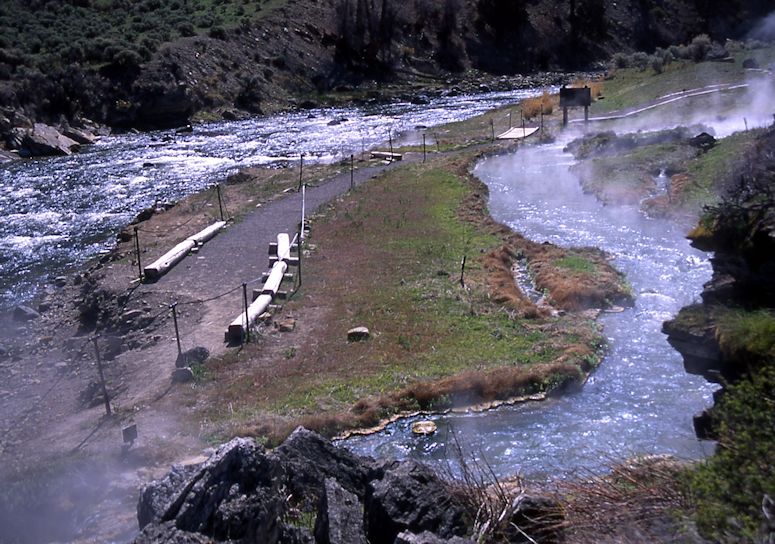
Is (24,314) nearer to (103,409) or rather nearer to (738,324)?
(103,409)

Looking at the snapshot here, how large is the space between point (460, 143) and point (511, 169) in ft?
24.4

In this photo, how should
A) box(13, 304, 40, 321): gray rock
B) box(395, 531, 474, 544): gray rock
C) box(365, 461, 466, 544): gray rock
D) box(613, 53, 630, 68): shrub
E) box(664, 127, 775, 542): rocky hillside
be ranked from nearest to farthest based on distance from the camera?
box(664, 127, 775, 542): rocky hillside < box(395, 531, 474, 544): gray rock < box(365, 461, 466, 544): gray rock < box(13, 304, 40, 321): gray rock < box(613, 53, 630, 68): shrub

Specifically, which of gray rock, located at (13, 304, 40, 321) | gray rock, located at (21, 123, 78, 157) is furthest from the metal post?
gray rock, located at (21, 123, 78, 157)

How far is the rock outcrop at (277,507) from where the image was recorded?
26.3 ft

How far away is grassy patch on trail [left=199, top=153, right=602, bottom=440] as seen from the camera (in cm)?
1653

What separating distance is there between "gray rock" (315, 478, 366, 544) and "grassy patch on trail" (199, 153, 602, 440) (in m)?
6.34

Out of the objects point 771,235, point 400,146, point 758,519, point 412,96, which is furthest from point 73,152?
point 758,519

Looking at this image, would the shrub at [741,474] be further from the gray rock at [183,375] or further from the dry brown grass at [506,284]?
the dry brown grass at [506,284]

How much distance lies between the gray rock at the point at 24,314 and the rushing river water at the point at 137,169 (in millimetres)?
1653

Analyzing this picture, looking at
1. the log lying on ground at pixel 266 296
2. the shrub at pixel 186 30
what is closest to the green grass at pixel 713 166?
the log lying on ground at pixel 266 296

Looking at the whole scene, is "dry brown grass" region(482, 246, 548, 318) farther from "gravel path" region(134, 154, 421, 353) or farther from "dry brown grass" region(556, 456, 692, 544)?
"dry brown grass" region(556, 456, 692, 544)

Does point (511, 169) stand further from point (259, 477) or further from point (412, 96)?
point (412, 96)

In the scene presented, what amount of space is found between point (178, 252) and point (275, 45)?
56.1m

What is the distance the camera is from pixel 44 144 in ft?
166
